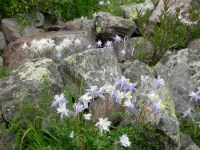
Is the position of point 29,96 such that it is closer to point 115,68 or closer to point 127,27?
point 115,68

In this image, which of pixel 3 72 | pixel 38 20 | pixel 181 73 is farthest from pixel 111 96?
pixel 38 20

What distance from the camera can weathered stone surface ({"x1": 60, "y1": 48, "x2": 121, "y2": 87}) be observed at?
224 inches

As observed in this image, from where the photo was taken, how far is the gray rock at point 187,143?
5.10m

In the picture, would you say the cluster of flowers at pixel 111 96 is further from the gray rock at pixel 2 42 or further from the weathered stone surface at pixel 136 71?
the gray rock at pixel 2 42

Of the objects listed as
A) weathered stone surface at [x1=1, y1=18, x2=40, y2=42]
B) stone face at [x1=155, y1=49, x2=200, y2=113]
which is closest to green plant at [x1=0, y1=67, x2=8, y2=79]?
weathered stone surface at [x1=1, y1=18, x2=40, y2=42]

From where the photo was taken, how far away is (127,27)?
836cm

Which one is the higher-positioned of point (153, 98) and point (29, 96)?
point (153, 98)

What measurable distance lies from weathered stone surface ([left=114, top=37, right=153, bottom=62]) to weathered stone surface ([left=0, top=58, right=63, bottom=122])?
1.94 m

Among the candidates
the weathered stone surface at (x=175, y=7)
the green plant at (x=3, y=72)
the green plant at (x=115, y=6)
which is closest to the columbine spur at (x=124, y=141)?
the green plant at (x=3, y=72)

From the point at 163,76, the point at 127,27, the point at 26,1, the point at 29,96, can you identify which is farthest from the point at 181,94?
the point at 26,1

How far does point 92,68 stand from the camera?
5816 mm

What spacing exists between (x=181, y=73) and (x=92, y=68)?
1327mm

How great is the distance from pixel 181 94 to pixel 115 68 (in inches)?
37.4

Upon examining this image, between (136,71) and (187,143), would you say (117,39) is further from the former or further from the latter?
(187,143)
